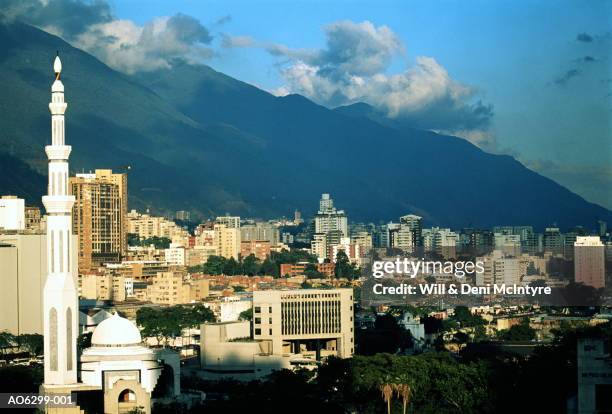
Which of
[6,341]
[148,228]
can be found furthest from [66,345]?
[148,228]

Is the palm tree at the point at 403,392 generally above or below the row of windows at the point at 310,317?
below

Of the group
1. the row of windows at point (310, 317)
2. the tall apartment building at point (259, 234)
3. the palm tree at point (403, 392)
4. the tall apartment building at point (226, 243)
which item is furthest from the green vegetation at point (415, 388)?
the tall apartment building at point (259, 234)

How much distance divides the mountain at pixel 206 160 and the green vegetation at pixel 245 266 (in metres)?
21.8

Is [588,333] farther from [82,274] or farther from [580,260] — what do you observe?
[82,274]

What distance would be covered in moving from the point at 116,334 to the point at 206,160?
142267 millimetres

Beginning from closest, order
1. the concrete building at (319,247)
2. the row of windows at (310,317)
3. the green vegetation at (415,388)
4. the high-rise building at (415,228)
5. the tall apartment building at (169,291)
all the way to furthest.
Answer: the green vegetation at (415,388) < the row of windows at (310,317) < the tall apartment building at (169,291) < the high-rise building at (415,228) < the concrete building at (319,247)

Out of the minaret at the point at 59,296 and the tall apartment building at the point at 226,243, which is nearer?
the minaret at the point at 59,296

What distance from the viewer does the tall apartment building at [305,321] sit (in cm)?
4147

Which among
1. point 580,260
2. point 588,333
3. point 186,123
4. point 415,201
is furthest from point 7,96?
point 588,333

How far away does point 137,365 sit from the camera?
91.2 feet

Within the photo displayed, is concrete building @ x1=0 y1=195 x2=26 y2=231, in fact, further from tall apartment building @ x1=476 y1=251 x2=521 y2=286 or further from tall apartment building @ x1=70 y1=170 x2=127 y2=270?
tall apartment building @ x1=476 y1=251 x2=521 y2=286

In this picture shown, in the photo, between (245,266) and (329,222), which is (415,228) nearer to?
(245,266)

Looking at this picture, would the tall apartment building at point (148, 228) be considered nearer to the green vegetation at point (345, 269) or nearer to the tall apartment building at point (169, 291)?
the green vegetation at point (345, 269)

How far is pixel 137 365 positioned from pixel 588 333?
10679mm
